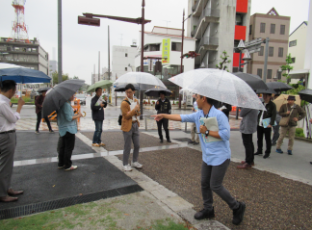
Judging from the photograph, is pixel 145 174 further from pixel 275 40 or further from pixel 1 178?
pixel 275 40

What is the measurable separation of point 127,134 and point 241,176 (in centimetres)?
263

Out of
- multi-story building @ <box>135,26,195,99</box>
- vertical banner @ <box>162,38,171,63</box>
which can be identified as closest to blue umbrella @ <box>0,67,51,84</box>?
multi-story building @ <box>135,26,195,99</box>

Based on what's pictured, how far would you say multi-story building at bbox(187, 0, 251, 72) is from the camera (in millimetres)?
30906

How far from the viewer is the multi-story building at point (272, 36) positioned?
120 ft

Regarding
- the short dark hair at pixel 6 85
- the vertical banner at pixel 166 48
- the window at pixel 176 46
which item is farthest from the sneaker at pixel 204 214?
the window at pixel 176 46

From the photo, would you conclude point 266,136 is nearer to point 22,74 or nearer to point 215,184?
point 215,184

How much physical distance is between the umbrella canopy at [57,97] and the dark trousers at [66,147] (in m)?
0.70

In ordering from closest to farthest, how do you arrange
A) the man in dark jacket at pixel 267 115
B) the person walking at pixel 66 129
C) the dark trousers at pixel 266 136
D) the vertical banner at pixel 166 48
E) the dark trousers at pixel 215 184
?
the dark trousers at pixel 215 184, the person walking at pixel 66 129, the man in dark jacket at pixel 267 115, the dark trousers at pixel 266 136, the vertical banner at pixel 166 48

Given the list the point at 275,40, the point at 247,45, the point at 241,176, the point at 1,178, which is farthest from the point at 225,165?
the point at 275,40

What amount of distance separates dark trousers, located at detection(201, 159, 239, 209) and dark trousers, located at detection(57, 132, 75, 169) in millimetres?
2969

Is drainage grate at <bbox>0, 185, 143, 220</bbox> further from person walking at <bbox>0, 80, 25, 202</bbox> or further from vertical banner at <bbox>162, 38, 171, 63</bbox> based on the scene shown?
vertical banner at <bbox>162, 38, 171, 63</bbox>

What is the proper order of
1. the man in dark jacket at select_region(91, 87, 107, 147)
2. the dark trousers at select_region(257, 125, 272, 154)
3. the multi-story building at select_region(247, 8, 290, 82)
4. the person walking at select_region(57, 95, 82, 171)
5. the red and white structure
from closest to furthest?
the person walking at select_region(57, 95, 82, 171) < the dark trousers at select_region(257, 125, 272, 154) < the man in dark jacket at select_region(91, 87, 107, 147) < the multi-story building at select_region(247, 8, 290, 82) < the red and white structure

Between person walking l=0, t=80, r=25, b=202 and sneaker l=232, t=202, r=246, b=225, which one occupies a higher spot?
person walking l=0, t=80, r=25, b=202

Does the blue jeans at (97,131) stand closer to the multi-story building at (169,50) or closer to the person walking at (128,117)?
the person walking at (128,117)
